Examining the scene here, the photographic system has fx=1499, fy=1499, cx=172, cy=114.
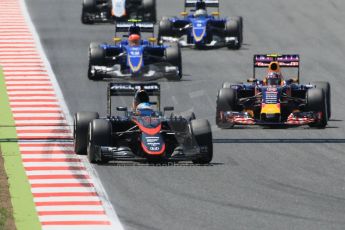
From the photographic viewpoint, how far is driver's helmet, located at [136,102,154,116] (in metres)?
37.2

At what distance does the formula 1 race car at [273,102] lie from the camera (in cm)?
4147

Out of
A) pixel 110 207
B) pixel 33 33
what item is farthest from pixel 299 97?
pixel 33 33

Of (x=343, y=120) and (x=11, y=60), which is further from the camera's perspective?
(x=11, y=60)

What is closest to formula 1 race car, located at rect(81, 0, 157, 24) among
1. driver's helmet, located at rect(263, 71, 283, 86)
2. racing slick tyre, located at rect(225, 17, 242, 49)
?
racing slick tyre, located at rect(225, 17, 242, 49)

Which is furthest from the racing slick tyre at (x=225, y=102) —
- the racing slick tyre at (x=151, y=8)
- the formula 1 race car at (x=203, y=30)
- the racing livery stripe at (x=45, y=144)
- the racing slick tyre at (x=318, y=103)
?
the racing slick tyre at (x=151, y=8)

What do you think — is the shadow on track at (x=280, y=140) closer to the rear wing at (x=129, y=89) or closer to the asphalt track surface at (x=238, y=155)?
the asphalt track surface at (x=238, y=155)

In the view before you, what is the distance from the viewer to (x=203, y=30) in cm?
5678

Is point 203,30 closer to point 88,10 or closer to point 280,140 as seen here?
point 88,10

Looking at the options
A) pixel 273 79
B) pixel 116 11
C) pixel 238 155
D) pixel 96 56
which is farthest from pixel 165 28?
pixel 238 155

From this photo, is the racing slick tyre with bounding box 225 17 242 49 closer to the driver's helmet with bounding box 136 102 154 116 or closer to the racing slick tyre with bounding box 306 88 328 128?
the racing slick tyre with bounding box 306 88 328 128

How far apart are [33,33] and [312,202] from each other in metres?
31.0

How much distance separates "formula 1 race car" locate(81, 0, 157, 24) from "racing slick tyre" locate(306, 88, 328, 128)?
22.3 m

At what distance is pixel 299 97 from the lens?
42781 millimetres

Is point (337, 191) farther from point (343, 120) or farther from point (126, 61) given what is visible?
point (126, 61)
